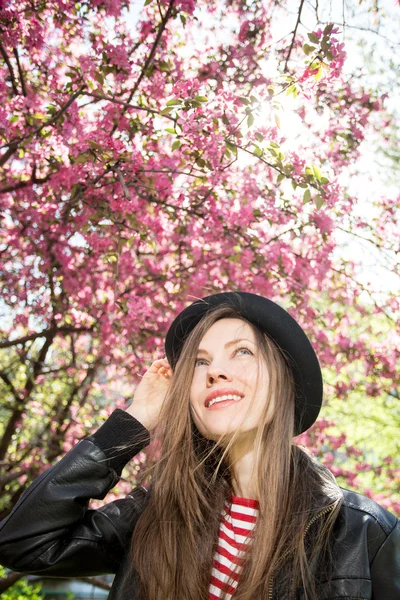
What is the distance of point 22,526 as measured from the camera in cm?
162

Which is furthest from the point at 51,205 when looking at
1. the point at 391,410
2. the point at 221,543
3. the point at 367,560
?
the point at 391,410

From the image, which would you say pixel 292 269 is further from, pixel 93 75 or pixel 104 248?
pixel 93 75

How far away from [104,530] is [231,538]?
0.38 metres

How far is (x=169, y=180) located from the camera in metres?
3.12

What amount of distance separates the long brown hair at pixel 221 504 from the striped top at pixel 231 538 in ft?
0.10

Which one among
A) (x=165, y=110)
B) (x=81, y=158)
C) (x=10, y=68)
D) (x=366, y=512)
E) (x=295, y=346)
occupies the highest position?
(x=10, y=68)

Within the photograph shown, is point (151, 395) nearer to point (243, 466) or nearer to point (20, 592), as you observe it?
point (243, 466)

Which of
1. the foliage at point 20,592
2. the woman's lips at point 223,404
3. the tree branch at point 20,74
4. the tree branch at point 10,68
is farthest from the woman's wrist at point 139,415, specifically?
the foliage at point 20,592

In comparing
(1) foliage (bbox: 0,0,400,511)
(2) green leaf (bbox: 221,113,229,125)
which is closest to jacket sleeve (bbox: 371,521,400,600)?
(1) foliage (bbox: 0,0,400,511)

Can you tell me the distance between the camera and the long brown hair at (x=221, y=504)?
4.90ft

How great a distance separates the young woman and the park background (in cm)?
92

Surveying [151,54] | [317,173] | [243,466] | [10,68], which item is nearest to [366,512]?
[243,466]

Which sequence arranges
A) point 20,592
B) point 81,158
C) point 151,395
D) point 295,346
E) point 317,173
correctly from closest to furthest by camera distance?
point 295,346 < point 151,395 < point 317,173 < point 81,158 < point 20,592

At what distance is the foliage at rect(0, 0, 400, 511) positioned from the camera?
2531 millimetres
